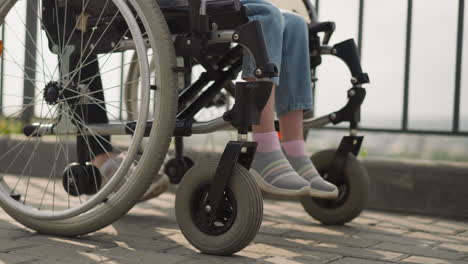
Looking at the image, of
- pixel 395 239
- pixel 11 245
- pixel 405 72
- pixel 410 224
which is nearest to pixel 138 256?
pixel 11 245

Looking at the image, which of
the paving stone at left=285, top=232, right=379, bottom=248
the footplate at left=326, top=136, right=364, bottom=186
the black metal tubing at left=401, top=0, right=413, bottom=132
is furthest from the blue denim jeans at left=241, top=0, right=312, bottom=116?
the black metal tubing at left=401, top=0, right=413, bottom=132

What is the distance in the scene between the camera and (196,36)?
5.91 ft

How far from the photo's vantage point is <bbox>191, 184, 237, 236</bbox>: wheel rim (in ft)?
5.51

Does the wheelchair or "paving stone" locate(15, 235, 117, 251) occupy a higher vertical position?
the wheelchair

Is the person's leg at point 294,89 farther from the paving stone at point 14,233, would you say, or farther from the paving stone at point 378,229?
the paving stone at point 14,233

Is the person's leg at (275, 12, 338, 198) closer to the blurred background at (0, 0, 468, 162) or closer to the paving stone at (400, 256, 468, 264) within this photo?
the paving stone at (400, 256, 468, 264)

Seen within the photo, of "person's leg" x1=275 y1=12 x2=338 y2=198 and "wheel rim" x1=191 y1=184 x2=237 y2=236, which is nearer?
"wheel rim" x1=191 y1=184 x2=237 y2=236

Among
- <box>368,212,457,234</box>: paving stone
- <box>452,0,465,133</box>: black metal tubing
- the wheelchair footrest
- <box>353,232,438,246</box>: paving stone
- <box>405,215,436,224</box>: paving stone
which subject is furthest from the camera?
<box>452,0,465,133</box>: black metal tubing

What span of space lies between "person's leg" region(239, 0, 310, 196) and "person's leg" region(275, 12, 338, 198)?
20cm

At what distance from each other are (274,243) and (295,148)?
12.2 inches

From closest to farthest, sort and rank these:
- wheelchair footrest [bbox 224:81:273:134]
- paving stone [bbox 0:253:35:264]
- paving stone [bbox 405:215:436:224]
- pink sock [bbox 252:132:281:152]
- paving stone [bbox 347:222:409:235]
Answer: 1. paving stone [bbox 0:253:35:264]
2. wheelchair footrest [bbox 224:81:273:134]
3. pink sock [bbox 252:132:281:152]
4. paving stone [bbox 347:222:409:235]
5. paving stone [bbox 405:215:436:224]

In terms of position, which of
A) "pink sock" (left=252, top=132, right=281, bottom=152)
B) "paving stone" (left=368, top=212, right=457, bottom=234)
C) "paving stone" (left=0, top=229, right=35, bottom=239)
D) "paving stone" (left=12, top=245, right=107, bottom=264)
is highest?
"pink sock" (left=252, top=132, right=281, bottom=152)

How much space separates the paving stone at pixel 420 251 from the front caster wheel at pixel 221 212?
0.48 metres

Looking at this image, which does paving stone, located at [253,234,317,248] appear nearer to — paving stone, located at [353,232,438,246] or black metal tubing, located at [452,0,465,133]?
paving stone, located at [353,232,438,246]
